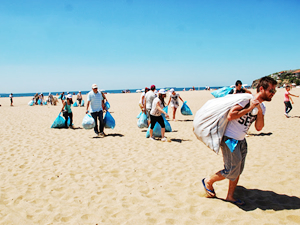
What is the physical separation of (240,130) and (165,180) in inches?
66.5

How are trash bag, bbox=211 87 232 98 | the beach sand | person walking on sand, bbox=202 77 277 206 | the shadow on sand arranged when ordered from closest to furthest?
person walking on sand, bbox=202 77 277 206, the beach sand, the shadow on sand, trash bag, bbox=211 87 232 98

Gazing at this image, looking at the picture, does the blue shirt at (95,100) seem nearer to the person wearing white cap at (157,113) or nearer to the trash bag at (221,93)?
the person wearing white cap at (157,113)

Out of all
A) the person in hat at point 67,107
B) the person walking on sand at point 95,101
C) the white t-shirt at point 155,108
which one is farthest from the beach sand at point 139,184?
the person in hat at point 67,107

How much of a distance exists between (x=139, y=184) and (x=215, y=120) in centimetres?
178

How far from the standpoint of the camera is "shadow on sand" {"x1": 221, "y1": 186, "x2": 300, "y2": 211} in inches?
111

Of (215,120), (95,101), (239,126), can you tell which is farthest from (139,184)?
(95,101)

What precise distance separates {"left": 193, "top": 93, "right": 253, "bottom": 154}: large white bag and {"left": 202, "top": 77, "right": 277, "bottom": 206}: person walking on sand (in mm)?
77

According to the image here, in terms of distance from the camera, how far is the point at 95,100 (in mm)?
7070

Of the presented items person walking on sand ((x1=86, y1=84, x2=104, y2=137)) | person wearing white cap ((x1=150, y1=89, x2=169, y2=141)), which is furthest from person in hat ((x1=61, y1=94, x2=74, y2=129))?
person wearing white cap ((x1=150, y1=89, x2=169, y2=141))

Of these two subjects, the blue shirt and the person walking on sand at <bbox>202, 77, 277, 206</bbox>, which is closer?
the person walking on sand at <bbox>202, 77, 277, 206</bbox>

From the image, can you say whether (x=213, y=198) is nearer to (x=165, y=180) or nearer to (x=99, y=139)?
(x=165, y=180)

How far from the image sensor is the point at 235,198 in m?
3.01

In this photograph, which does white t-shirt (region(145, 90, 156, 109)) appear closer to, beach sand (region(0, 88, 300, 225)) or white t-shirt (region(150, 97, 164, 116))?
white t-shirt (region(150, 97, 164, 116))

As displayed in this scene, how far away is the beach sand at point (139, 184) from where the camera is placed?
2.71m
